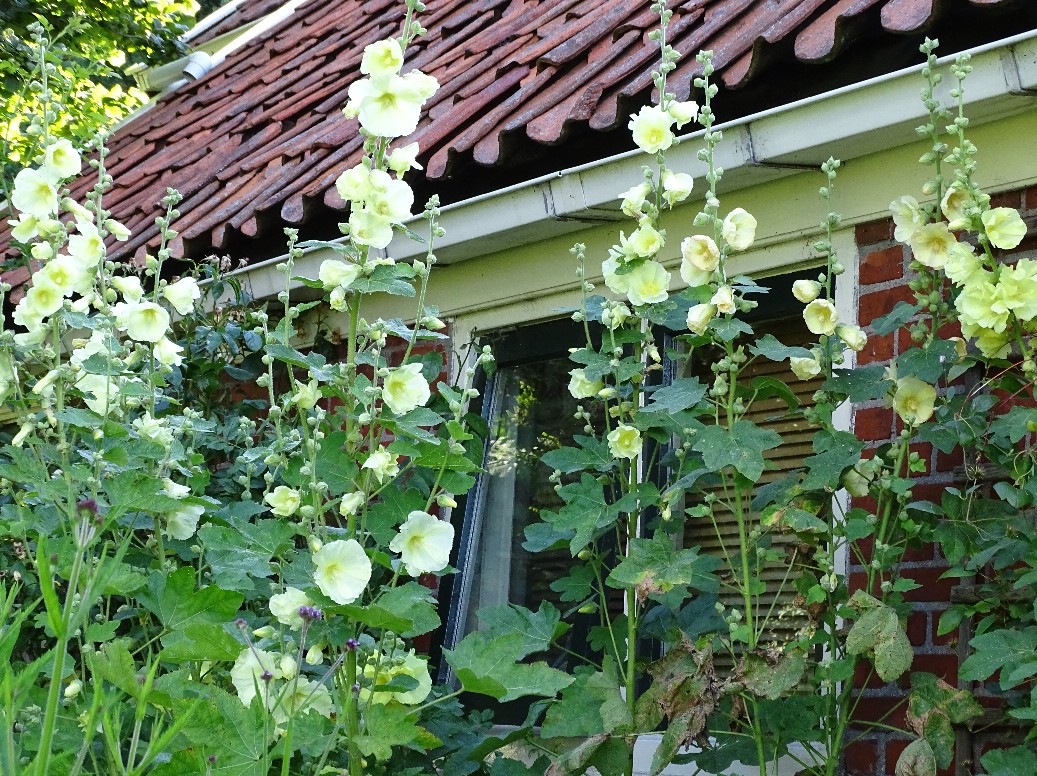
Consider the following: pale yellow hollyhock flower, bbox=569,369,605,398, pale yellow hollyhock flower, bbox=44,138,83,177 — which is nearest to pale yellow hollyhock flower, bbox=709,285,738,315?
pale yellow hollyhock flower, bbox=569,369,605,398

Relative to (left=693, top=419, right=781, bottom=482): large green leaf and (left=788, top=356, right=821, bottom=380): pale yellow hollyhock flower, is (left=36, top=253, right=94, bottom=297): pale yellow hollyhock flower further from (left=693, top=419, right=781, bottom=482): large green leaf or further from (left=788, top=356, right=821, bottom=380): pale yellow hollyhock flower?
(left=788, top=356, right=821, bottom=380): pale yellow hollyhock flower

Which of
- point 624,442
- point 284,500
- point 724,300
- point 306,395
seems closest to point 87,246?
point 306,395

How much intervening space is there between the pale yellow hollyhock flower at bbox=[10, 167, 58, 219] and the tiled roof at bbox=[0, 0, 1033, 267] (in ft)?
3.73

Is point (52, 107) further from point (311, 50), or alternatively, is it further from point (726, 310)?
point (311, 50)

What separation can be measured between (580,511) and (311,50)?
13.6ft

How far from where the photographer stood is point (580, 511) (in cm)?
252

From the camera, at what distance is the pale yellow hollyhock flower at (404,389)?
2201mm

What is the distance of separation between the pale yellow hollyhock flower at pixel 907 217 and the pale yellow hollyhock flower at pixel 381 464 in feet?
3.42

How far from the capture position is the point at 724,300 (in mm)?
2346

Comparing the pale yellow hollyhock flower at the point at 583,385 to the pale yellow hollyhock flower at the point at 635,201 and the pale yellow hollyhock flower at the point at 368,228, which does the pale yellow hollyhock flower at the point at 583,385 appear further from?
the pale yellow hollyhock flower at the point at 368,228

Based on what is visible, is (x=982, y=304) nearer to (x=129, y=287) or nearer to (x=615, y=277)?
(x=615, y=277)

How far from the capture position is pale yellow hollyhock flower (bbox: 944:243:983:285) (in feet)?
7.25

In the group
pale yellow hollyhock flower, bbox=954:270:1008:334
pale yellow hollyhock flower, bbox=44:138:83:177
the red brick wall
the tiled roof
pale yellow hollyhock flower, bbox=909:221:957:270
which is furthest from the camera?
the tiled roof

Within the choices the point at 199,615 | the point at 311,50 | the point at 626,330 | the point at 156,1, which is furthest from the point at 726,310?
the point at 156,1
